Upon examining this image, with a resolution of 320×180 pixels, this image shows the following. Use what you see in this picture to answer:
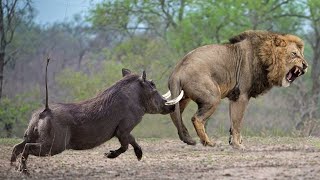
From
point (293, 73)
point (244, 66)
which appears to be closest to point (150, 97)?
point (244, 66)

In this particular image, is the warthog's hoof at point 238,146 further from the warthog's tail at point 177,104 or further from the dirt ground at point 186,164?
the warthog's tail at point 177,104

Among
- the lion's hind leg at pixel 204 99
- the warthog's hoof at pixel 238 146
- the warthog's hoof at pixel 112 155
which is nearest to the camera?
the warthog's hoof at pixel 112 155

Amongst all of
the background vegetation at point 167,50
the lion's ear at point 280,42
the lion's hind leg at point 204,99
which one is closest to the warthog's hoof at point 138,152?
the lion's hind leg at point 204,99

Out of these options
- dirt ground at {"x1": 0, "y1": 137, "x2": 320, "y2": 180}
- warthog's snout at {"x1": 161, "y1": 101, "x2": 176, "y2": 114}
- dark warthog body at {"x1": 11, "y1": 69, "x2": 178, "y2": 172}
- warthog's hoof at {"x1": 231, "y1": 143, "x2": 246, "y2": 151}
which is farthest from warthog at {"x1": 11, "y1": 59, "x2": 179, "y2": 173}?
warthog's hoof at {"x1": 231, "y1": 143, "x2": 246, "y2": 151}

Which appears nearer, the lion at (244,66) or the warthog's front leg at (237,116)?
the lion at (244,66)

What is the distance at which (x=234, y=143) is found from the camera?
39.8ft

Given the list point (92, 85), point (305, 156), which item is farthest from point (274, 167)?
point (92, 85)

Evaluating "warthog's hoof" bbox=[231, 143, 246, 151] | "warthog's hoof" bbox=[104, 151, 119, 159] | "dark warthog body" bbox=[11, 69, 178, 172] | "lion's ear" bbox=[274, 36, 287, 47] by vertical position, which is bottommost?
"warthog's hoof" bbox=[231, 143, 246, 151]

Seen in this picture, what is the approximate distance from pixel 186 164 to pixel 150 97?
3.80 feet

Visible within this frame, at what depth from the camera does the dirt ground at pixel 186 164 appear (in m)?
8.48

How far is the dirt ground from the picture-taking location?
8484mm

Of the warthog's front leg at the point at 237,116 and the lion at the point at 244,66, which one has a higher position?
the lion at the point at 244,66

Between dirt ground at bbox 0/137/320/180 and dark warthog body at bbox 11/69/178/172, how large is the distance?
282 mm

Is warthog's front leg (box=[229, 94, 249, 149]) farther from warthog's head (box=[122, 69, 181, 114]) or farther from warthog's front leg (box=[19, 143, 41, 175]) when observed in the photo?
warthog's front leg (box=[19, 143, 41, 175])
